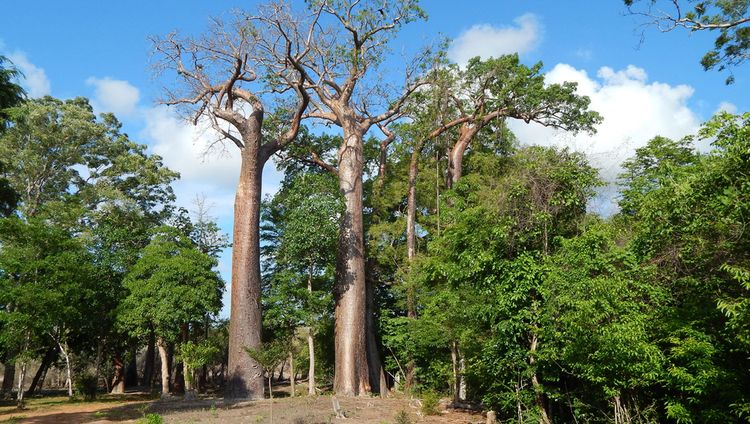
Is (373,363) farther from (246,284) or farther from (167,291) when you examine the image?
(167,291)

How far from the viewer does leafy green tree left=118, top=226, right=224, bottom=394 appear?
1778cm

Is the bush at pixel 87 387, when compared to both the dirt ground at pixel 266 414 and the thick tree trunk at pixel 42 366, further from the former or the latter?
the thick tree trunk at pixel 42 366

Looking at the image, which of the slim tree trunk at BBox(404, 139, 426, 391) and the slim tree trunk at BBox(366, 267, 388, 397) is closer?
the slim tree trunk at BBox(404, 139, 426, 391)

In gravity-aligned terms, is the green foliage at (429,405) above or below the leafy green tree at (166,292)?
below

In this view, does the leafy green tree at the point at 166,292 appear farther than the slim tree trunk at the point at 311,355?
Yes

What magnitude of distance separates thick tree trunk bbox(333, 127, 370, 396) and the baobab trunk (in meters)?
2.65

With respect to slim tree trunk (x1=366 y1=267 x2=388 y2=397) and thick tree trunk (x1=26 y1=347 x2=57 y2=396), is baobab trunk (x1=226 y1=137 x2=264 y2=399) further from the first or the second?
thick tree trunk (x1=26 y1=347 x2=57 y2=396)

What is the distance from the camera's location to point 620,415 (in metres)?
8.71

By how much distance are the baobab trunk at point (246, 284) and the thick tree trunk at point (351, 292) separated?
265 cm

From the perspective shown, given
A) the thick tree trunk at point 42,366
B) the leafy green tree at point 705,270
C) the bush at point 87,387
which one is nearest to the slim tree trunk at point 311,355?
the bush at point 87,387

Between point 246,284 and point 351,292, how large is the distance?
3308 millimetres

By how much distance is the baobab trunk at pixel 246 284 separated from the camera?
14.8 metres

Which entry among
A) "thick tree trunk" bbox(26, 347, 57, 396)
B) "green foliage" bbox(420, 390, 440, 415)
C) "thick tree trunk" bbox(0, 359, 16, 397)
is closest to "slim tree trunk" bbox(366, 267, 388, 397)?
"green foliage" bbox(420, 390, 440, 415)

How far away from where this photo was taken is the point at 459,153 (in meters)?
20.5
